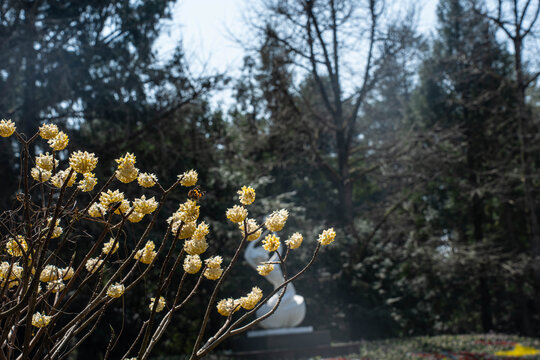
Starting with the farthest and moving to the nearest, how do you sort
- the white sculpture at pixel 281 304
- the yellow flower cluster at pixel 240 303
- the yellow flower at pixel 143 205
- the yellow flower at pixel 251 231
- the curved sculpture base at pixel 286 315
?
the curved sculpture base at pixel 286 315, the white sculpture at pixel 281 304, the yellow flower cluster at pixel 240 303, the yellow flower at pixel 251 231, the yellow flower at pixel 143 205

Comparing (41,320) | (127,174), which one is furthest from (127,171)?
(41,320)

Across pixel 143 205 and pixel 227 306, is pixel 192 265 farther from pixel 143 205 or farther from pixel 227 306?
pixel 143 205

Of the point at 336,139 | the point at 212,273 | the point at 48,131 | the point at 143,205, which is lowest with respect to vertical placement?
the point at 212,273

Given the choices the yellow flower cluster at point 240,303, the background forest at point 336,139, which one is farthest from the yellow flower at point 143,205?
the background forest at point 336,139

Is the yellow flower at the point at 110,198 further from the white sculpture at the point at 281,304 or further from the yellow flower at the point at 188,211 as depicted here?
the white sculpture at the point at 281,304

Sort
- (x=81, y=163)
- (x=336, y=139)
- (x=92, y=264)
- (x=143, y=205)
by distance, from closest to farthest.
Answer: (x=81, y=163) → (x=143, y=205) → (x=92, y=264) → (x=336, y=139)

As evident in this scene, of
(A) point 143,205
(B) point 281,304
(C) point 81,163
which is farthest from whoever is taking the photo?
(B) point 281,304

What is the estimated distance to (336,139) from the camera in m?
17.7

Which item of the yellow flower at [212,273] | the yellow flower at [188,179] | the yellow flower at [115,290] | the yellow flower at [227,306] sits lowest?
the yellow flower at [227,306]

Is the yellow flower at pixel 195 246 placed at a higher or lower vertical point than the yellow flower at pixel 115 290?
higher

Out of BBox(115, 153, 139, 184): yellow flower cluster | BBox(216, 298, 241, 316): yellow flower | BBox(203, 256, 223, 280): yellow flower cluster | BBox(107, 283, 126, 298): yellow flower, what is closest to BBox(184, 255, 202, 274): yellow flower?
BBox(203, 256, 223, 280): yellow flower cluster

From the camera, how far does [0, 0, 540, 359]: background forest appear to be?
11.2m

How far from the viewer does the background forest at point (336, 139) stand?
11.2 m

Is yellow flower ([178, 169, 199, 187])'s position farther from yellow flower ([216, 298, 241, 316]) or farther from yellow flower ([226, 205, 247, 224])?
yellow flower ([216, 298, 241, 316])
